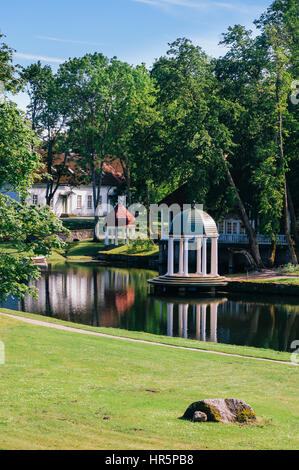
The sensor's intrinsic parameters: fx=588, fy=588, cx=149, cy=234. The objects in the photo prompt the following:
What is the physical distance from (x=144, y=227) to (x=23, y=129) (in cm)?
5987

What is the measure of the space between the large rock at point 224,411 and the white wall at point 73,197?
250 feet

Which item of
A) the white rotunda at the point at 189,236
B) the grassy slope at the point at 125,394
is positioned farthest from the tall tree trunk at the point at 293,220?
Answer: the grassy slope at the point at 125,394

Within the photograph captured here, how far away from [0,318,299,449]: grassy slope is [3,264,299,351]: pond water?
8.29 m

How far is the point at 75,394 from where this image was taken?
13305 millimetres

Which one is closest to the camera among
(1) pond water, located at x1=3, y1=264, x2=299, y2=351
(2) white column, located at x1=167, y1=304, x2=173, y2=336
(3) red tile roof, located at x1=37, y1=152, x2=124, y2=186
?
(1) pond water, located at x1=3, y1=264, x2=299, y2=351

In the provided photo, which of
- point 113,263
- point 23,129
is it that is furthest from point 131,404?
point 113,263

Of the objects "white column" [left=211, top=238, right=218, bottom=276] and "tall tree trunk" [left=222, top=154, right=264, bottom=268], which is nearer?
"white column" [left=211, top=238, right=218, bottom=276]

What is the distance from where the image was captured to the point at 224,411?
1116 cm

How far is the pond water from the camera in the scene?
97.5 feet

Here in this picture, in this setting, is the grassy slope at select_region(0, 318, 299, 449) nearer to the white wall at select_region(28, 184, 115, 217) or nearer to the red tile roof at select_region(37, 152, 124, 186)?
the red tile roof at select_region(37, 152, 124, 186)

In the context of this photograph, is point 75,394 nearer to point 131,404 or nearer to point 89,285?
point 131,404

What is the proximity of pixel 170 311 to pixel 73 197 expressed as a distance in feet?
187

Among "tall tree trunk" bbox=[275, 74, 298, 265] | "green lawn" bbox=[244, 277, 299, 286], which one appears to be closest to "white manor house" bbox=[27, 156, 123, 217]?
"tall tree trunk" bbox=[275, 74, 298, 265]

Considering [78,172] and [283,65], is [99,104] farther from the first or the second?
[283,65]
